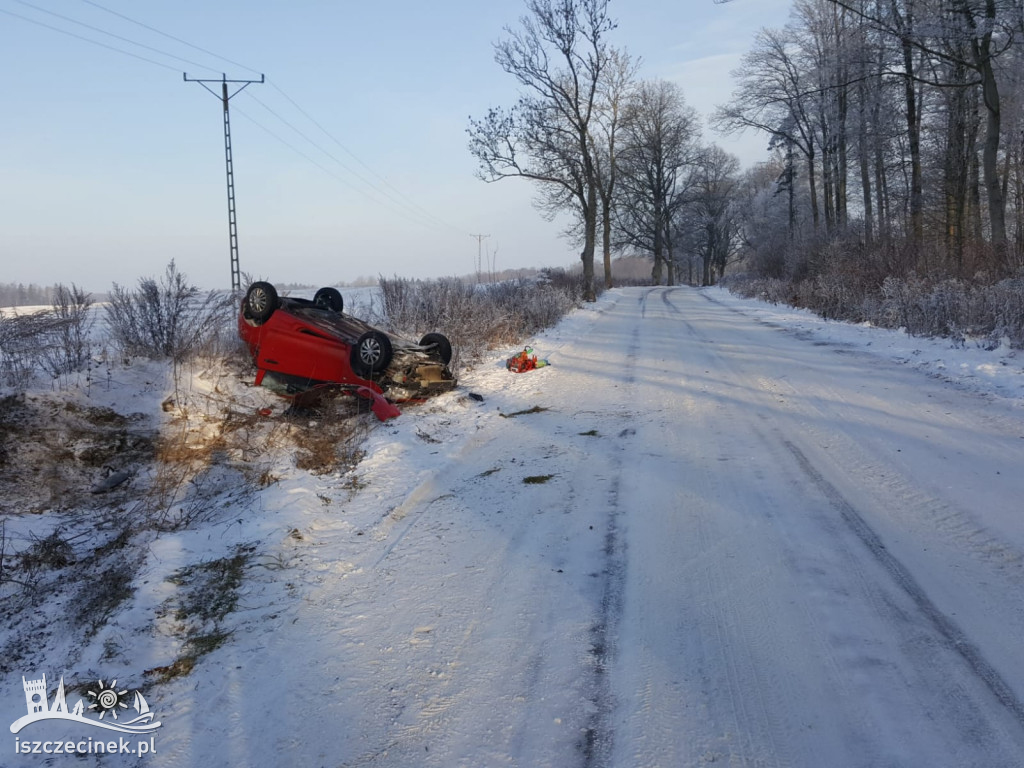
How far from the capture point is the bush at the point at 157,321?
26.6 ft

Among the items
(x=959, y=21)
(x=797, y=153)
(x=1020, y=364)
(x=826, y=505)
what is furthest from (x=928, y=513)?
(x=797, y=153)

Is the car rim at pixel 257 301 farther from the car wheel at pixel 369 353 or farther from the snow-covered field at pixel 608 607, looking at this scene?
the snow-covered field at pixel 608 607

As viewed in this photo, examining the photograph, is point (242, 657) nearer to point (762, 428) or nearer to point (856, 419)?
point (762, 428)

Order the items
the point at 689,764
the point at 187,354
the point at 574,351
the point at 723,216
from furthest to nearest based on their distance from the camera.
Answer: the point at 723,216 < the point at 574,351 < the point at 187,354 < the point at 689,764

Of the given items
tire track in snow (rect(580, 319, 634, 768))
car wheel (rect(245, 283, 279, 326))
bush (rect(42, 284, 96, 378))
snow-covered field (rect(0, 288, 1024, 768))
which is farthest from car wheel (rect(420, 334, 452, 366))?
tire track in snow (rect(580, 319, 634, 768))

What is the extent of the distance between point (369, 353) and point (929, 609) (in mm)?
5899

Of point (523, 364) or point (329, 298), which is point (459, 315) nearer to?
point (523, 364)

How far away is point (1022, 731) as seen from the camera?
89.0 inches

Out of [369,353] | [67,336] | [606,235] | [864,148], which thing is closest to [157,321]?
[67,336]

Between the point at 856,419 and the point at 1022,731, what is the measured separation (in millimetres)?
4536

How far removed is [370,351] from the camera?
737cm

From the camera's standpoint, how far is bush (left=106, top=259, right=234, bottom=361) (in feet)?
26.6

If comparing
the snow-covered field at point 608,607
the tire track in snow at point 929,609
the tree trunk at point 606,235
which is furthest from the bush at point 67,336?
the tree trunk at point 606,235

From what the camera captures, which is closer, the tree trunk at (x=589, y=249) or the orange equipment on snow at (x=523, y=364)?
the orange equipment on snow at (x=523, y=364)
